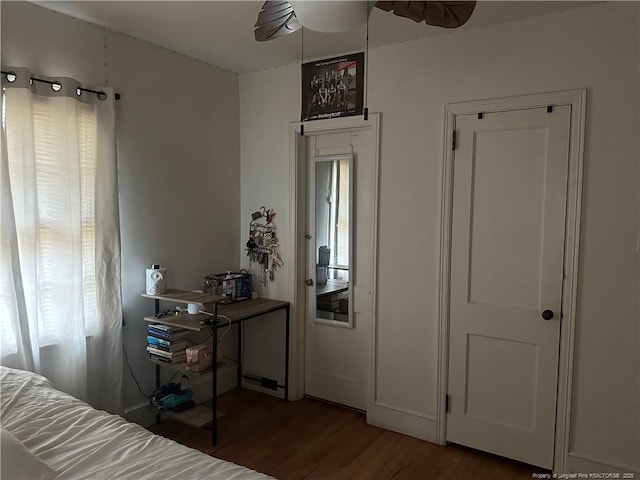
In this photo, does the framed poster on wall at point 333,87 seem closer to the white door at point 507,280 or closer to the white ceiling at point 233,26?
the white ceiling at point 233,26

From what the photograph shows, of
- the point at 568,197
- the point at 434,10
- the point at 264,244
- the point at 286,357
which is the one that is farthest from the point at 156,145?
the point at 568,197

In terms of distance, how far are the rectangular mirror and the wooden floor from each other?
0.74 meters

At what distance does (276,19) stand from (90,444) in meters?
1.66

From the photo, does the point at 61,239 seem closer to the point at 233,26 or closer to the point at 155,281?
the point at 155,281

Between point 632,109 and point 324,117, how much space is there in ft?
6.04

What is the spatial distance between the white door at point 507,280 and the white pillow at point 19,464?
225cm

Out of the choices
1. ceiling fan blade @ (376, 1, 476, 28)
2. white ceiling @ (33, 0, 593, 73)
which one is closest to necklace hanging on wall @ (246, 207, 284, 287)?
white ceiling @ (33, 0, 593, 73)

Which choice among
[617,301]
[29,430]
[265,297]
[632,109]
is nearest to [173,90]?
[265,297]

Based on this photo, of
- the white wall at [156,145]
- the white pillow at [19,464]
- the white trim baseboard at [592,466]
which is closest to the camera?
the white pillow at [19,464]

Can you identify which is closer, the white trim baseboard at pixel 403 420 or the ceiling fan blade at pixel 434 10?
the ceiling fan blade at pixel 434 10

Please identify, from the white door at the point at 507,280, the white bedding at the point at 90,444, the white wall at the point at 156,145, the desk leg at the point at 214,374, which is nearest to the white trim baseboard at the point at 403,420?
the white door at the point at 507,280

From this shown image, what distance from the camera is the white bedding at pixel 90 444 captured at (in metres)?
1.48

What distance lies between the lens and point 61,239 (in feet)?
8.34

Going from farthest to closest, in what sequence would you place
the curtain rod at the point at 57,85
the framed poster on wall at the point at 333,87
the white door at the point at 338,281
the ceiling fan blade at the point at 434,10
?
1. the white door at the point at 338,281
2. the framed poster on wall at the point at 333,87
3. the curtain rod at the point at 57,85
4. the ceiling fan blade at the point at 434,10
